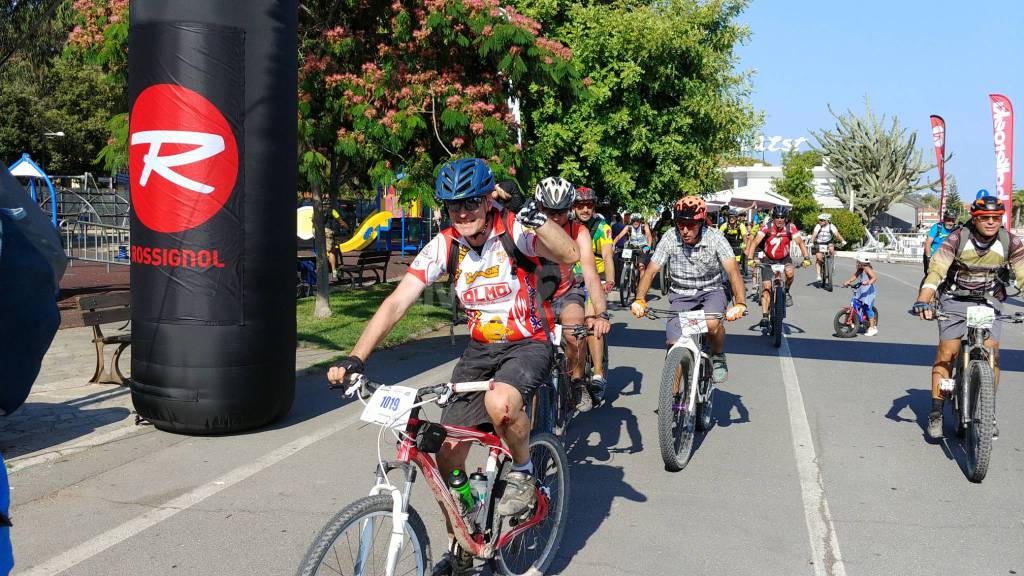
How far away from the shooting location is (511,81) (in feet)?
44.1

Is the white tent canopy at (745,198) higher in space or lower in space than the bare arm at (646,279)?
higher

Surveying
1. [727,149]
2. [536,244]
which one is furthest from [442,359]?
[727,149]

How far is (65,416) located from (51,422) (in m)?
0.22

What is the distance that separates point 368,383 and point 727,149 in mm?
29988

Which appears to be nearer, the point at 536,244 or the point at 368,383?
the point at 368,383

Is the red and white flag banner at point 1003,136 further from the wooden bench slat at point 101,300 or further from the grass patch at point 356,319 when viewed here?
the wooden bench slat at point 101,300

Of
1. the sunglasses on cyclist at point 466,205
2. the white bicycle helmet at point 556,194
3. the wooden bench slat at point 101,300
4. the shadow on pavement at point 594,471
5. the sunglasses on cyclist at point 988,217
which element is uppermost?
the white bicycle helmet at point 556,194

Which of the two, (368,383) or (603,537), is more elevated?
(368,383)

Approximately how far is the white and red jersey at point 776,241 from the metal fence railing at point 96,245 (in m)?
15.3

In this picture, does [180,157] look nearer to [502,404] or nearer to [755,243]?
[502,404]

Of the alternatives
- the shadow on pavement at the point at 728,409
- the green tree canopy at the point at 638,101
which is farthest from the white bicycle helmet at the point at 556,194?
the green tree canopy at the point at 638,101

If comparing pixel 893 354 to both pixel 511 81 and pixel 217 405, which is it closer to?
pixel 511 81

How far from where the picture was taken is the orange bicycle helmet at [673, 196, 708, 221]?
6.90m

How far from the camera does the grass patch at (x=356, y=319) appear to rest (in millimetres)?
12227
